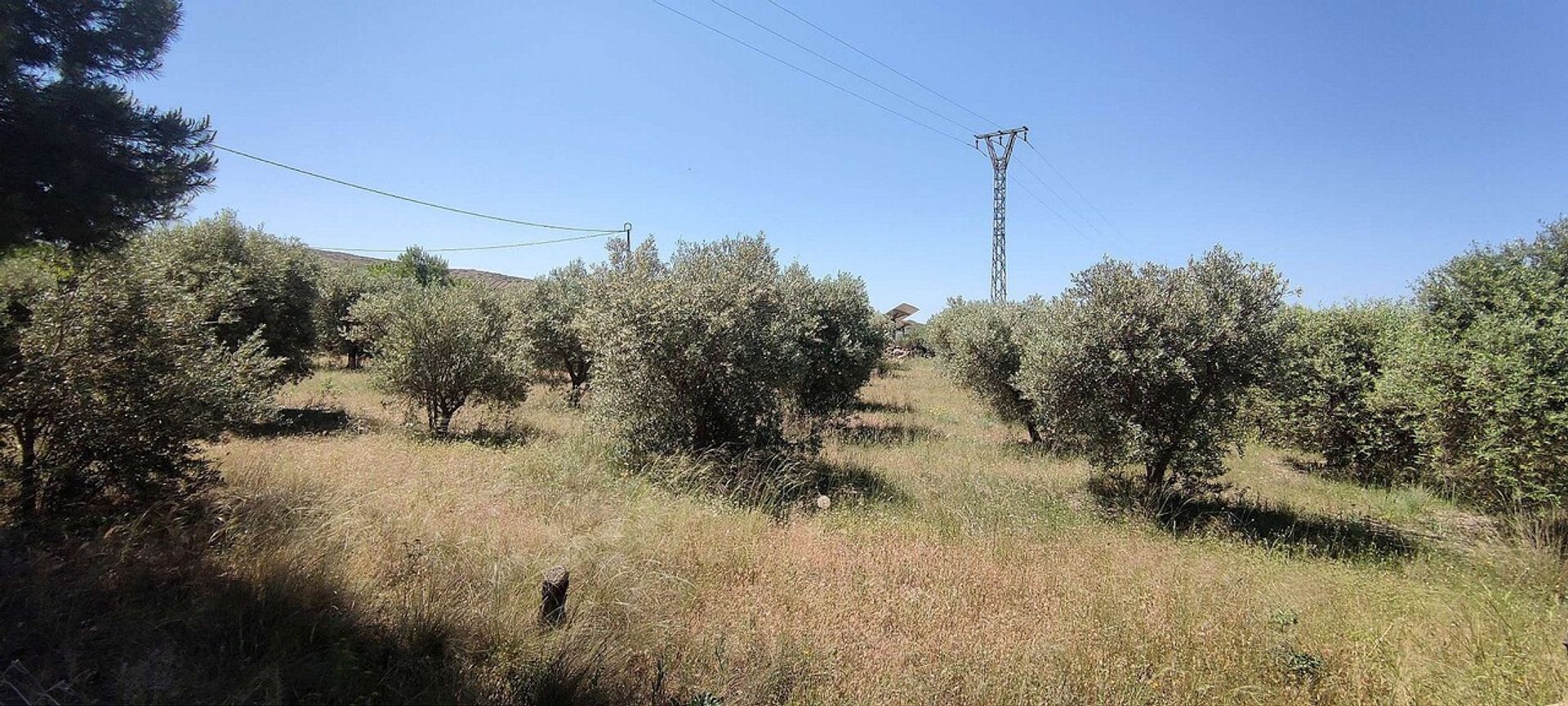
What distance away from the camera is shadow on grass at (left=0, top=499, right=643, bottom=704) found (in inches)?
98.6

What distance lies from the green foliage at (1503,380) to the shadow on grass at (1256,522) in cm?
113

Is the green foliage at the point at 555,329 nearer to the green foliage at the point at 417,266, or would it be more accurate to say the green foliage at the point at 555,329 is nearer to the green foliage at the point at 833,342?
the green foliage at the point at 833,342

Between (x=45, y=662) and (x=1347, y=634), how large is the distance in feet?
23.5

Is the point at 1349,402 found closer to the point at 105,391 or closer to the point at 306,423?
the point at 105,391

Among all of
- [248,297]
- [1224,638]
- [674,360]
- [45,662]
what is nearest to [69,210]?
[45,662]

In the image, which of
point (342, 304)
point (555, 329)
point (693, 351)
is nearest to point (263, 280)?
point (555, 329)

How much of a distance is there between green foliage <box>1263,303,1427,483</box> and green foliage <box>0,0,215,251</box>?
13.8m

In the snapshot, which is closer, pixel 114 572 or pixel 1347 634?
pixel 114 572

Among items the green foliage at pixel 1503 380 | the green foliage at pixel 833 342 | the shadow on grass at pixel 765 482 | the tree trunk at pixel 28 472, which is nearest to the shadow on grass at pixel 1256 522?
the green foliage at pixel 1503 380

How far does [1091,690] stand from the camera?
303 centimetres

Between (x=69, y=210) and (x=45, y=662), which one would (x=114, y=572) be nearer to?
(x=45, y=662)

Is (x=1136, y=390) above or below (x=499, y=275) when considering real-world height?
below

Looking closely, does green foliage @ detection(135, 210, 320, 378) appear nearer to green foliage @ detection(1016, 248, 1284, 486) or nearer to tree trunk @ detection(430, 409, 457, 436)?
tree trunk @ detection(430, 409, 457, 436)

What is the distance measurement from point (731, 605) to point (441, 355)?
10171 millimetres
